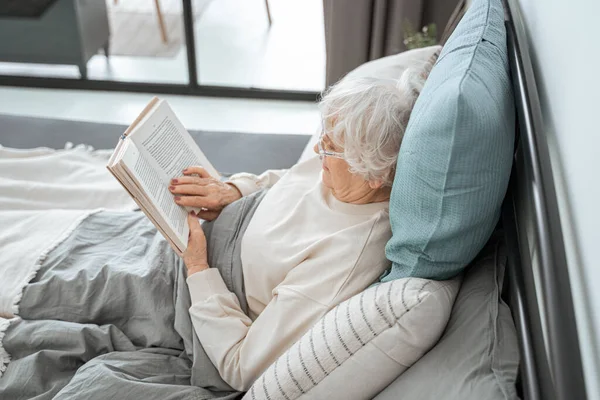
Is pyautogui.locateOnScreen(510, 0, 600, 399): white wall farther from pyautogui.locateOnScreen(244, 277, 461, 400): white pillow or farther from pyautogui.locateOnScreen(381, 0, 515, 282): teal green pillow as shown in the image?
pyautogui.locateOnScreen(244, 277, 461, 400): white pillow

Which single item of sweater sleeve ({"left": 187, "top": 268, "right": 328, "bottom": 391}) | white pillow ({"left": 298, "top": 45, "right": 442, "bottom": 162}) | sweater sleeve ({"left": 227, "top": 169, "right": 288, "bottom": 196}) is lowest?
sweater sleeve ({"left": 187, "top": 268, "right": 328, "bottom": 391})

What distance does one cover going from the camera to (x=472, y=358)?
3.51 feet

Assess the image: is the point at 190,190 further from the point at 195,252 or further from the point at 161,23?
the point at 161,23

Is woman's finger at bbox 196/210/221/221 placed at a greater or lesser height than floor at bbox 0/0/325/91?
greater

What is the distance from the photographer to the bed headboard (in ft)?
2.56

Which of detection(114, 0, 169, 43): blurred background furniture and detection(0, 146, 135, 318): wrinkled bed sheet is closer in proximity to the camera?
detection(0, 146, 135, 318): wrinkled bed sheet

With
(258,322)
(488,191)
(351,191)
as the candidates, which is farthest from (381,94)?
(258,322)

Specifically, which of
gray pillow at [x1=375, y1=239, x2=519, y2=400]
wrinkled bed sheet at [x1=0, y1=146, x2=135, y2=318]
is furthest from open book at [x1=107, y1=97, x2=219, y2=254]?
gray pillow at [x1=375, y1=239, x2=519, y2=400]

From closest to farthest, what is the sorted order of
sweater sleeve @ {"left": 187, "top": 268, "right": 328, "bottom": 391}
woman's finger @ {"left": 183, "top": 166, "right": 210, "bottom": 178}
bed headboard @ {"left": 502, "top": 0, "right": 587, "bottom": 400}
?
1. bed headboard @ {"left": 502, "top": 0, "right": 587, "bottom": 400}
2. sweater sleeve @ {"left": 187, "top": 268, "right": 328, "bottom": 391}
3. woman's finger @ {"left": 183, "top": 166, "right": 210, "bottom": 178}

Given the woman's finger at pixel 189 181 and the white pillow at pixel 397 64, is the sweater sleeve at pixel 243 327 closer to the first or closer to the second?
the woman's finger at pixel 189 181

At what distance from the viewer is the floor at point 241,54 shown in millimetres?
3646

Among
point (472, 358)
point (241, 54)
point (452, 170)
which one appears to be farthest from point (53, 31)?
point (472, 358)

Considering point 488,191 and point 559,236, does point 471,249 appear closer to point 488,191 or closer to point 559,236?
point 488,191

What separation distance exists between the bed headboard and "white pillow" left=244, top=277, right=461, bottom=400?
14cm
